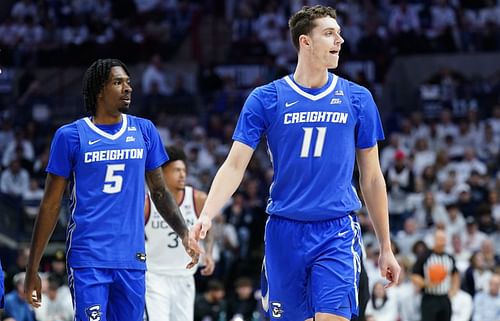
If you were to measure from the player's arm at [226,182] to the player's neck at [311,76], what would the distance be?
656 mm

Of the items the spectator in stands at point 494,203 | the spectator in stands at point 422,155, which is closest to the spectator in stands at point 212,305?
the spectator in stands at point 494,203

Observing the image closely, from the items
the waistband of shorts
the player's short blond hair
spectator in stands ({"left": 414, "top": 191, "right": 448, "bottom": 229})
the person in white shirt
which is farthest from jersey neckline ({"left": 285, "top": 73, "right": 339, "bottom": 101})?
spectator in stands ({"left": 414, "top": 191, "right": 448, "bottom": 229})

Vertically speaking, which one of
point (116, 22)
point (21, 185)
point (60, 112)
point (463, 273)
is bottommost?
point (463, 273)

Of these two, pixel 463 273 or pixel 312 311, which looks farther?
pixel 463 273

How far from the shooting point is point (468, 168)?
22.7 meters

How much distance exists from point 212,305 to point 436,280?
353cm

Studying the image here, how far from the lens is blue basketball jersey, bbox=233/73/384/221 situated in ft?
26.8

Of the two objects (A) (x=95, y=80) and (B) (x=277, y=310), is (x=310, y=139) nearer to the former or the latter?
(B) (x=277, y=310)

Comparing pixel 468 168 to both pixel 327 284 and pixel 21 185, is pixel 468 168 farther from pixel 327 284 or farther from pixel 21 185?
pixel 327 284

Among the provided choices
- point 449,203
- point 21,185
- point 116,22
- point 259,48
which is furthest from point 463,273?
point 116,22

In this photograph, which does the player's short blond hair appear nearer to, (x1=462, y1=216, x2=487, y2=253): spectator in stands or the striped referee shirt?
the striped referee shirt

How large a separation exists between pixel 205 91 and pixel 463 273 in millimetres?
9914

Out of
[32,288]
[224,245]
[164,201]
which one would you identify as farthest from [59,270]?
[32,288]

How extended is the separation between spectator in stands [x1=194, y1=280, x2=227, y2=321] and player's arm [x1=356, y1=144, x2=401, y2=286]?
9999mm
